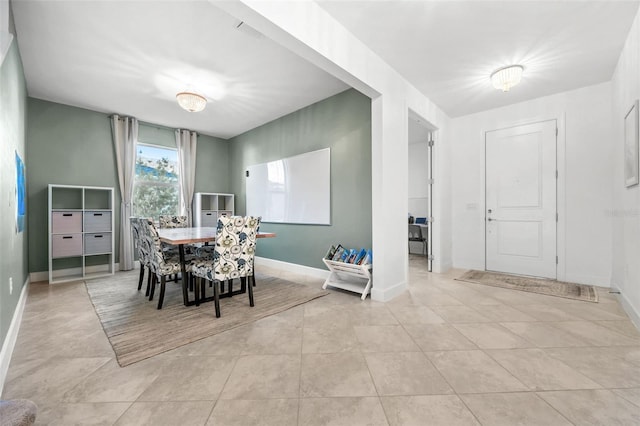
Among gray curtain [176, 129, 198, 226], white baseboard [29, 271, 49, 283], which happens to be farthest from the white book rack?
white baseboard [29, 271, 49, 283]

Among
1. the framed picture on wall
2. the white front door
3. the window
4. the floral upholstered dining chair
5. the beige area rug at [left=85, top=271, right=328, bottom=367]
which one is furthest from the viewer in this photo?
the window

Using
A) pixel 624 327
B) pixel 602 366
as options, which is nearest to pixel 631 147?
pixel 624 327

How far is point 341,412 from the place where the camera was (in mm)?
1278

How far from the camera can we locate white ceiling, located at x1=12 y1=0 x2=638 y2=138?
2158 mm

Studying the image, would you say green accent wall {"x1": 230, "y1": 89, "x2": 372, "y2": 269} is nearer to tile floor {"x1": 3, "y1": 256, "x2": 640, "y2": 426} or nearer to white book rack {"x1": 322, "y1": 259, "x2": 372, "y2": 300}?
white book rack {"x1": 322, "y1": 259, "x2": 372, "y2": 300}

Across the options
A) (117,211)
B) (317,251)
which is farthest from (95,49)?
(317,251)

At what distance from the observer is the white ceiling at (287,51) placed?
216 cm

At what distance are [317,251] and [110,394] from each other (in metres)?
2.85

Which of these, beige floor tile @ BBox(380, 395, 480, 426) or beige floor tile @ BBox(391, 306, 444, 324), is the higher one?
beige floor tile @ BBox(391, 306, 444, 324)

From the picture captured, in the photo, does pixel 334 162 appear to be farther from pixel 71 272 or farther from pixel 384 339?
pixel 71 272

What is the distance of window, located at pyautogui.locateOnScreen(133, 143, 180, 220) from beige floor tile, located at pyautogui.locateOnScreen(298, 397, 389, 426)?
483 cm

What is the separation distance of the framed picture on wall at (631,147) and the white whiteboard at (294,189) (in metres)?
3.00

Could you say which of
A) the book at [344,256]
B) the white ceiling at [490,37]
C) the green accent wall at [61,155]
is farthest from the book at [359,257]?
the green accent wall at [61,155]

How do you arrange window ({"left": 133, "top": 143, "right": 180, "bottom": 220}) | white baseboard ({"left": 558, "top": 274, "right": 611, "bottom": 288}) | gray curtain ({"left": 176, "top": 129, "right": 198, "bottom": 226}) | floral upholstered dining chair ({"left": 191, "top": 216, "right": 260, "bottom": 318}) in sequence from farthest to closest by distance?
gray curtain ({"left": 176, "top": 129, "right": 198, "bottom": 226}) < window ({"left": 133, "top": 143, "right": 180, "bottom": 220}) < white baseboard ({"left": 558, "top": 274, "right": 611, "bottom": 288}) < floral upholstered dining chair ({"left": 191, "top": 216, "right": 260, "bottom": 318})
